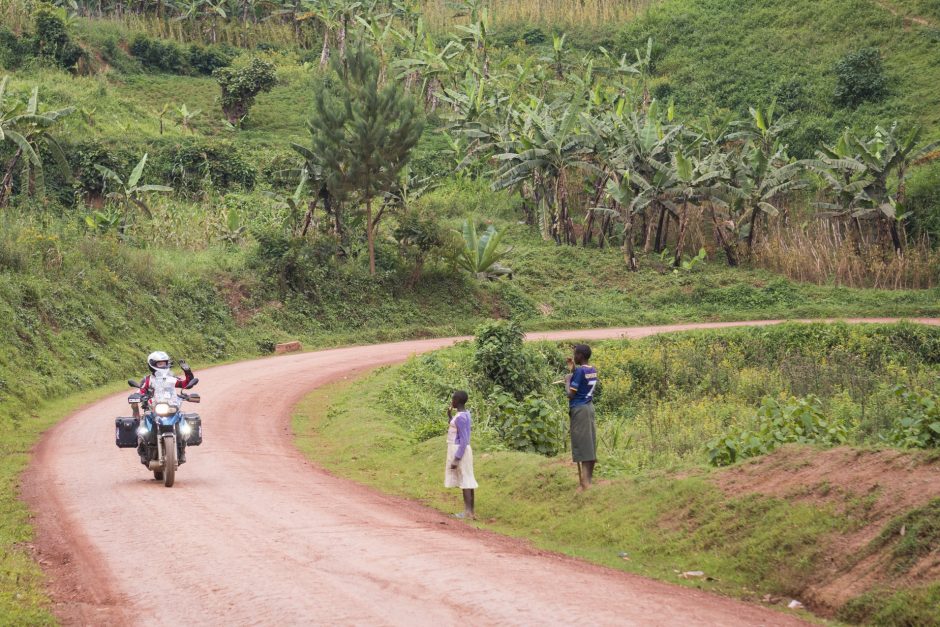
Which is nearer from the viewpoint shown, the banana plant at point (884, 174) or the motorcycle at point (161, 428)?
the motorcycle at point (161, 428)

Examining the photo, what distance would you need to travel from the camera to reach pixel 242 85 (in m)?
56.7

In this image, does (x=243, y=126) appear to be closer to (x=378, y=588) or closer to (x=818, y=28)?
(x=818, y=28)

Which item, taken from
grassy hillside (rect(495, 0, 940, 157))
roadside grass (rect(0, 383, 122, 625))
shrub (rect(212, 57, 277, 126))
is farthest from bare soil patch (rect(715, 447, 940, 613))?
shrub (rect(212, 57, 277, 126))

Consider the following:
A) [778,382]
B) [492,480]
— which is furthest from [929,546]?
[778,382]

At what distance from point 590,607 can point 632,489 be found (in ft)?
11.7

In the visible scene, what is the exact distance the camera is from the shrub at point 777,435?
11.5 metres

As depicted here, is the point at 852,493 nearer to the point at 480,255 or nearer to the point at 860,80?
the point at 480,255

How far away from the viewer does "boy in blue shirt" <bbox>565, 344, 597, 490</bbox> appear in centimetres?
1132

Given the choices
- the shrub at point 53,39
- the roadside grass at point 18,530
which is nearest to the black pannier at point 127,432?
the roadside grass at point 18,530

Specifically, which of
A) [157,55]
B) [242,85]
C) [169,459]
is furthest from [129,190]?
[157,55]

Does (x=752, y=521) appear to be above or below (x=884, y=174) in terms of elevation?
below

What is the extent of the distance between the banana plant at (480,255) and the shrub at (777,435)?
22.7m

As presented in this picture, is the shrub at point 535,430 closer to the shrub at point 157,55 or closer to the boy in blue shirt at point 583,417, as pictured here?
the boy in blue shirt at point 583,417

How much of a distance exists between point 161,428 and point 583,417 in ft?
17.1
